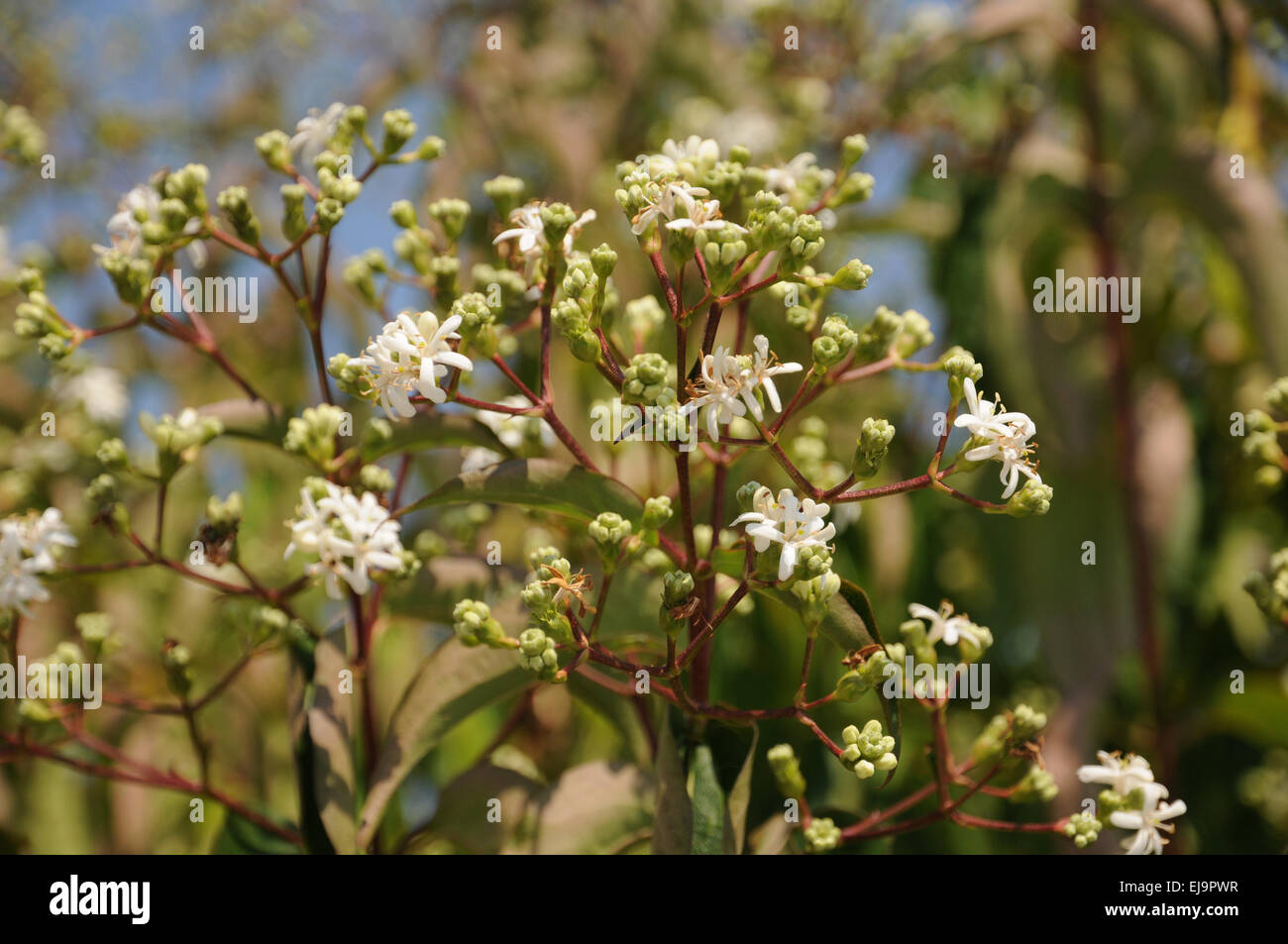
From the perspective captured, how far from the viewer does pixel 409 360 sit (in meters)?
0.89

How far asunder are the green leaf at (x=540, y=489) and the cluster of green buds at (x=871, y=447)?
0.21 metres

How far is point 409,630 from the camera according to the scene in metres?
2.21

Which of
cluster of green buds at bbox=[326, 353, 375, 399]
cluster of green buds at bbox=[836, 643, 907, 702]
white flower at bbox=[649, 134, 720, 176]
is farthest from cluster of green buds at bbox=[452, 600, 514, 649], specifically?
white flower at bbox=[649, 134, 720, 176]

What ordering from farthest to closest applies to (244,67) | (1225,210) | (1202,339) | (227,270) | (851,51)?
(244,67) → (227,270) → (851,51) → (1202,339) → (1225,210)

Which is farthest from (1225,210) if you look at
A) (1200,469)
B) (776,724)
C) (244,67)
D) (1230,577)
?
(244,67)

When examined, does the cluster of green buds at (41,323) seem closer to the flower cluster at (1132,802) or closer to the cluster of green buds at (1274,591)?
the flower cluster at (1132,802)

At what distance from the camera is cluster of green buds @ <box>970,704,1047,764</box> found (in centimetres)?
98

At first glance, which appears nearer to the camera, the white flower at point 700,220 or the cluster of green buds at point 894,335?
the white flower at point 700,220

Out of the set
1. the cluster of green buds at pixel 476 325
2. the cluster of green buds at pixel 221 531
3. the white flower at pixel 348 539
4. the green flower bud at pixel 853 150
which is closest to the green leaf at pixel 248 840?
the cluster of green buds at pixel 221 531

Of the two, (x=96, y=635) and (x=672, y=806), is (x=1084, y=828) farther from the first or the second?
(x=96, y=635)

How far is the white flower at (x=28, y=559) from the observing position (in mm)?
1045

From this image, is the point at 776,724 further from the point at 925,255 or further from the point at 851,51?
the point at 851,51

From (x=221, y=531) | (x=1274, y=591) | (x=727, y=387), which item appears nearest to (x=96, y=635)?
(x=221, y=531)
